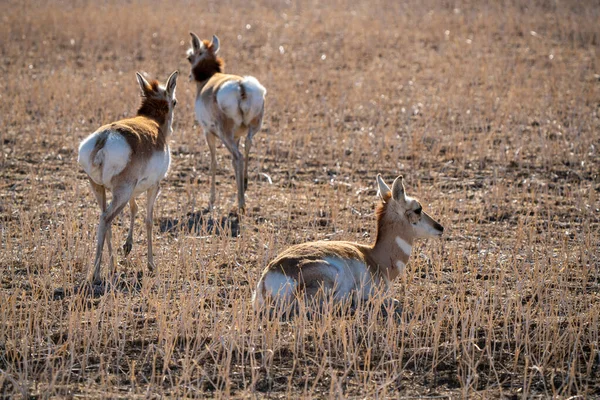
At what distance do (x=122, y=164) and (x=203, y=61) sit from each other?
504cm

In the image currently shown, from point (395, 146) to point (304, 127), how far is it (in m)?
1.95

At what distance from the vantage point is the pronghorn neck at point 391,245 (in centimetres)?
752

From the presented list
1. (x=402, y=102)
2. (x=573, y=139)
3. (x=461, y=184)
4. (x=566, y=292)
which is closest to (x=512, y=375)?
(x=566, y=292)

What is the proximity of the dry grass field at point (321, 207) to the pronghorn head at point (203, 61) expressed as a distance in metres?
1.40

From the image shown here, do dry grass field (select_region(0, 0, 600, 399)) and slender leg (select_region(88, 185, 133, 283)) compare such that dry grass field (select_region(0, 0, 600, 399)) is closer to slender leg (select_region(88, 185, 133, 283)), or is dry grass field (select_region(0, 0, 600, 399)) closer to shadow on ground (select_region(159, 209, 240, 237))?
shadow on ground (select_region(159, 209, 240, 237))

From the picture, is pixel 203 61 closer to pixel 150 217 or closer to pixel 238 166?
pixel 238 166

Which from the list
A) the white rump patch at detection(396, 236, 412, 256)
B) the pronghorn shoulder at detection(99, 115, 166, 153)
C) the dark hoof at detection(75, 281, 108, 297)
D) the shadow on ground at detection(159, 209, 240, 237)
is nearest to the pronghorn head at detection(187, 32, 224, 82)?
the shadow on ground at detection(159, 209, 240, 237)

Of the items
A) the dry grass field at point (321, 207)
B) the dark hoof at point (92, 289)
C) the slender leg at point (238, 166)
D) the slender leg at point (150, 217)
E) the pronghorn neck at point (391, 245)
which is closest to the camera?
the dry grass field at point (321, 207)

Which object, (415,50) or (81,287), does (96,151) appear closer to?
(81,287)

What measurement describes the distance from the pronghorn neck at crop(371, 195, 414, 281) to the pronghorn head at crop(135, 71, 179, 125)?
2840 mm

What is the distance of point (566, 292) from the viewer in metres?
7.20

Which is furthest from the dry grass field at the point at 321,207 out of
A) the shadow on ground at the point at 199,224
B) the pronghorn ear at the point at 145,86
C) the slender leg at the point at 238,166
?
the pronghorn ear at the point at 145,86

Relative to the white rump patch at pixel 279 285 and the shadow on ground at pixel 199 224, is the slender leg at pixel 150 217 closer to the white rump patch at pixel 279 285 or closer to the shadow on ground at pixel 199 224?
the shadow on ground at pixel 199 224

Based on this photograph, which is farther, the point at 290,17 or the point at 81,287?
the point at 290,17
